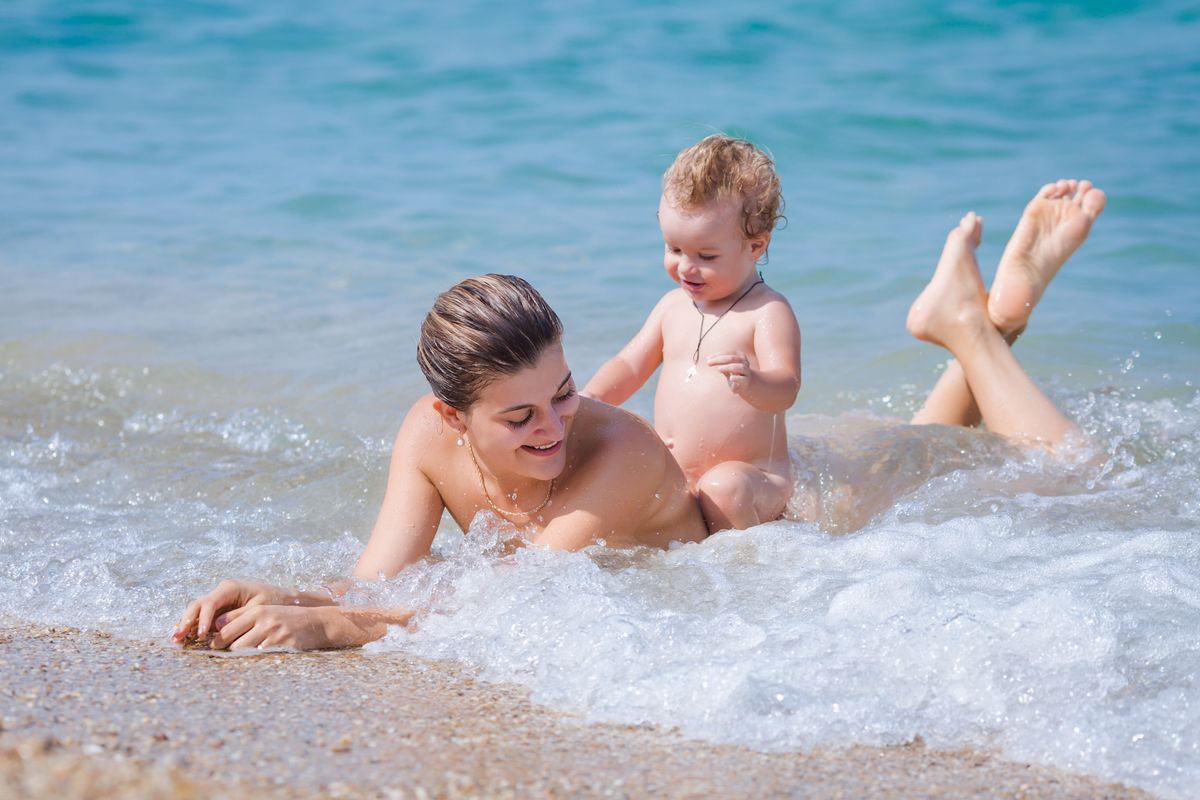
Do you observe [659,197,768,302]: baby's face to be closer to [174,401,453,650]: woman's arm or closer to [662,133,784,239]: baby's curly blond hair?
[662,133,784,239]: baby's curly blond hair

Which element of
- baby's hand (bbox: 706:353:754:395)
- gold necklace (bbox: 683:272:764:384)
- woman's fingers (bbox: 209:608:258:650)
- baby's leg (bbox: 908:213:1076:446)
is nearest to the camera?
woman's fingers (bbox: 209:608:258:650)

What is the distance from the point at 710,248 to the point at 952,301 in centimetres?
139

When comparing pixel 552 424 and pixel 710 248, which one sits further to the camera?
pixel 710 248

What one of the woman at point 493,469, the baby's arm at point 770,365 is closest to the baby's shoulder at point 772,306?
the baby's arm at point 770,365

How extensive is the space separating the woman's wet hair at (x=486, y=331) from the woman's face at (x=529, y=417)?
32 millimetres

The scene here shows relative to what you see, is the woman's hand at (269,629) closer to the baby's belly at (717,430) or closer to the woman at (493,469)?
the woman at (493,469)

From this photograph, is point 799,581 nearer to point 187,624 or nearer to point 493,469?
point 493,469

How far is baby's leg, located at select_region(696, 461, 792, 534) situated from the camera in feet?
13.2

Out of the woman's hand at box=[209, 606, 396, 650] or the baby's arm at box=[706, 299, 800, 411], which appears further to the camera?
the baby's arm at box=[706, 299, 800, 411]

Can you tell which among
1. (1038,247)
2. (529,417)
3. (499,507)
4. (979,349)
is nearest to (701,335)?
(499,507)

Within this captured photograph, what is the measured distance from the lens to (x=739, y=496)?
4.07 meters

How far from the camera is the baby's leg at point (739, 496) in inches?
159

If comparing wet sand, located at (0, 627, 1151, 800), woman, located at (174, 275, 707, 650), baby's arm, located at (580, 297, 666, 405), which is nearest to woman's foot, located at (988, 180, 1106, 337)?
baby's arm, located at (580, 297, 666, 405)

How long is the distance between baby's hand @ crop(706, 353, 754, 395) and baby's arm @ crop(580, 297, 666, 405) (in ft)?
2.70
